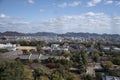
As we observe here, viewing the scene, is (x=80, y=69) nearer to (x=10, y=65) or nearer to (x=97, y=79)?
(x=97, y=79)

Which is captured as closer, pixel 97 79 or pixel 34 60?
pixel 97 79

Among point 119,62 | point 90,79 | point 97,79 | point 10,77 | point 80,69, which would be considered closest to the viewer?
point 10,77

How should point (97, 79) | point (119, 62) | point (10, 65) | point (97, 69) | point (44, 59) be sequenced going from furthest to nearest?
point (44, 59)
point (119, 62)
point (97, 69)
point (97, 79)
point (10, 65)

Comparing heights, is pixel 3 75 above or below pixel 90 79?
above

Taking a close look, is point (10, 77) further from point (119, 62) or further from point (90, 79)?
point (119, 62)

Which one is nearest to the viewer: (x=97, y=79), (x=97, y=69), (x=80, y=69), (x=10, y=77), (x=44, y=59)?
(x=10, y=77)

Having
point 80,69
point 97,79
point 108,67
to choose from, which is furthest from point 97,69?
point 97,79

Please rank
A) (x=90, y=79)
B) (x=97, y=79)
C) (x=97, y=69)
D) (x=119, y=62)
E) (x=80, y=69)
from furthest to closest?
(x=119, y=62) < (x=97, y=69) < (x=80, y=69) < (x=97, y=79) < (x=90, y=79)

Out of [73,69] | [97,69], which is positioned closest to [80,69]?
Answer: [73,69]

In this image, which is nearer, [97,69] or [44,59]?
[97,69]
